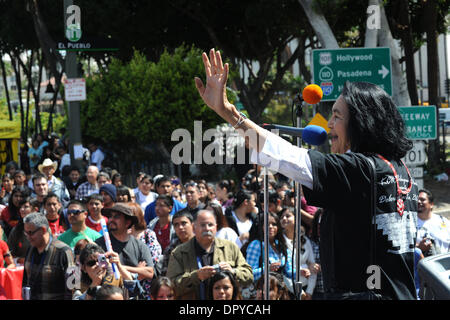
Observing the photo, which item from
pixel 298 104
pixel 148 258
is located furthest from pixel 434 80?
pixel 298 104

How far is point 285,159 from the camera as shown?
95.4 inches

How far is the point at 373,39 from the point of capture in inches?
502

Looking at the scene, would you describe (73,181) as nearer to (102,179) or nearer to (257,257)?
(102,179)

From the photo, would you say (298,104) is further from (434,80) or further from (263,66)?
(263,66)

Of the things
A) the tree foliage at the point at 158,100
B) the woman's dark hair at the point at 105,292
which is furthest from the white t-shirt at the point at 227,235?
the tree foliage at the point at 158,100

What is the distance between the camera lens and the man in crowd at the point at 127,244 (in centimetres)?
624

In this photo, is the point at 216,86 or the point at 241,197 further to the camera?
the point at 241,197

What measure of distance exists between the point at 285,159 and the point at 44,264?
430 cm

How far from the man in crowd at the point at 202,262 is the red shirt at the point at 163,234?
5.86 ft

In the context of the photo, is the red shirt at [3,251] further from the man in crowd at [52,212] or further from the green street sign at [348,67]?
the green street sign at [348,67]

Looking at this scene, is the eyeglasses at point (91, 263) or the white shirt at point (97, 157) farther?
the white shirt at point (97, 157)

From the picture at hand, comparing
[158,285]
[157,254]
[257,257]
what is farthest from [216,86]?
[157,254]

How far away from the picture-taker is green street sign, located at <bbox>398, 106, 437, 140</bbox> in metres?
9.65

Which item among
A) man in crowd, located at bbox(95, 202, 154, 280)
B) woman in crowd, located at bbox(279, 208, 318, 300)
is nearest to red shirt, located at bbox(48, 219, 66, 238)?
man in crowd, located at bbox(95, 202, 154, 280)
